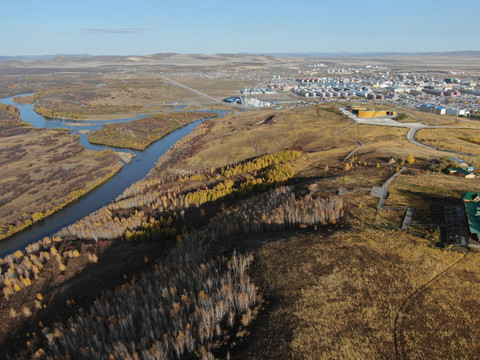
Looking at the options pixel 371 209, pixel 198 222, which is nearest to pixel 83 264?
pixel 198 222

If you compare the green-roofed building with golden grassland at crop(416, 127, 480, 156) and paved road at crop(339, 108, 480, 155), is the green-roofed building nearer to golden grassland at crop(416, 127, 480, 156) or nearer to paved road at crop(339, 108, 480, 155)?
golden grassland at crop(416, 127, 480, 156)

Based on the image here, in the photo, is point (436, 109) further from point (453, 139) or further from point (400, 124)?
point (453, 139)

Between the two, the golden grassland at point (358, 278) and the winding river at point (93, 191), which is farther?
the winding river at point (93, 191)

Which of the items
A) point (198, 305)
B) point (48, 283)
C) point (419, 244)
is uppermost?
point (419, 244)

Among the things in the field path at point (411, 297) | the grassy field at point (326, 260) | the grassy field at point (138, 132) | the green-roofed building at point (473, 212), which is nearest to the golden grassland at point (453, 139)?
the grassy field at point (326, 260)

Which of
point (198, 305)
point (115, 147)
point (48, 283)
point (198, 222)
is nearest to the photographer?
point (198, 305)

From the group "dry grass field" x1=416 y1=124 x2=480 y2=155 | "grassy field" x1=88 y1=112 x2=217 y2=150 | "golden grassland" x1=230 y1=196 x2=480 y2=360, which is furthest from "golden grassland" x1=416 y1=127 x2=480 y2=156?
"grassy field" x1=88 y1=112 x2=217 y2=150

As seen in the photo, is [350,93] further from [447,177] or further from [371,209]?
[371,209]

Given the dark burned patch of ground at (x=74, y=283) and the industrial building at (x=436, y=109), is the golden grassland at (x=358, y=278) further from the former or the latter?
the industrial building at (x=436, y=109)
